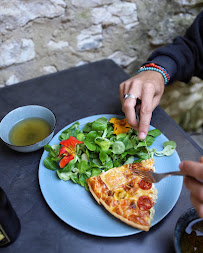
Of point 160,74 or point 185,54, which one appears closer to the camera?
point 160,74

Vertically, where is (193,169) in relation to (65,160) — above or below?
above

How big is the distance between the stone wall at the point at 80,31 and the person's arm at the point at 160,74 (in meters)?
0.29

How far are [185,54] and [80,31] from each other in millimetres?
624

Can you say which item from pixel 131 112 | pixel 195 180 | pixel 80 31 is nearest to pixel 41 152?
pixel 131 112

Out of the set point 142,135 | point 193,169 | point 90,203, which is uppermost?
point 193,169

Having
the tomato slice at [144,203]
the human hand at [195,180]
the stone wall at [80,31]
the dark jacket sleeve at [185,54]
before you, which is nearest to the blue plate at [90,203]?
the tomato slice at [144,203]

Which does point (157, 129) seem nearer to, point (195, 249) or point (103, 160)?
point (103, 160)

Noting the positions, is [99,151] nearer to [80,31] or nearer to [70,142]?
[70,142]

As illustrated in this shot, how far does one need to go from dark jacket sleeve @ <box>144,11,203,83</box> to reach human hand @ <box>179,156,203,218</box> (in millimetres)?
689

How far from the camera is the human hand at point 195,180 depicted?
575 millimetres

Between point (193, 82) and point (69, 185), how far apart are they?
54.1 inches

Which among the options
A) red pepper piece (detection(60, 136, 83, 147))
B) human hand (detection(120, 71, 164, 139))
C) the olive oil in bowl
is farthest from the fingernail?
the olive oil in bowl

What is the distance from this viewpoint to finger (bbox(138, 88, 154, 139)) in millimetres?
852

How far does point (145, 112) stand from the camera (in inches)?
34.8
